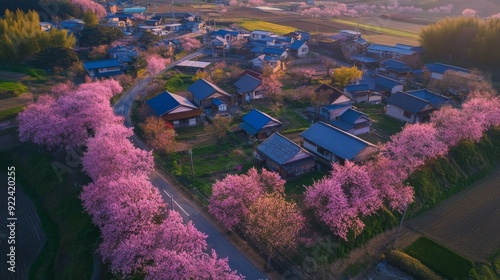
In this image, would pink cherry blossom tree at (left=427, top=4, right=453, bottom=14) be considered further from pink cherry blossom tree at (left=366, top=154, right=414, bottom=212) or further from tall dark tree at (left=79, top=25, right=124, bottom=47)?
pink cherry blossom tree at (left=366, top=154, right=414, bottom=212)

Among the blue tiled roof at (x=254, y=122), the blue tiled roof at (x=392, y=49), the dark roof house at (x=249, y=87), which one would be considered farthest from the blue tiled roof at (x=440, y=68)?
the blue tiled roof at (x=254, y=122)

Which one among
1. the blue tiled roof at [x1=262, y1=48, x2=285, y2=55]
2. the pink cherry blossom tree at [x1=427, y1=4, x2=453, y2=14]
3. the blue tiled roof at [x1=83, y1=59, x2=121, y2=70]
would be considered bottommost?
the blue tiled roof at [x1=83, y1=59, x2=121, y2=70]

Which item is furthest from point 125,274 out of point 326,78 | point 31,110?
point 326,78

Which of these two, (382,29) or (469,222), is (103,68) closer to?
(469,222)

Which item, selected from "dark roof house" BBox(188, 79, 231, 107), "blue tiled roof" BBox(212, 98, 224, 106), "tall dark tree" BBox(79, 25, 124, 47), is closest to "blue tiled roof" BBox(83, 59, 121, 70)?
"tall dark tree" BBox(79, 25, 124, 47)

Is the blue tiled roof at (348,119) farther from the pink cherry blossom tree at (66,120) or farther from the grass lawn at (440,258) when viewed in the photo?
the pink cherry blossom tree at (66,120)

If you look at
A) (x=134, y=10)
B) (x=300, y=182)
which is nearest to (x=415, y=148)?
(x=300, y=182)
